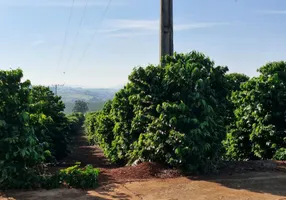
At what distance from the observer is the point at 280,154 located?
9.96 m

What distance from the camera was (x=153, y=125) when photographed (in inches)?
332

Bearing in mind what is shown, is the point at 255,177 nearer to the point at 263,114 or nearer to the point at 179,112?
the point at 179,112

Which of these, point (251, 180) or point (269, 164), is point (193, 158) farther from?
point (269, 164)

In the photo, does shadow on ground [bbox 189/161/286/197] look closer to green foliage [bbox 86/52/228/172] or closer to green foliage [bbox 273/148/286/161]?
green foliage [bbox 86/52/228/172]

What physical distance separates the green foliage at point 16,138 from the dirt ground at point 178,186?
0.37 meters

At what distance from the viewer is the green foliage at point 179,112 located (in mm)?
7891

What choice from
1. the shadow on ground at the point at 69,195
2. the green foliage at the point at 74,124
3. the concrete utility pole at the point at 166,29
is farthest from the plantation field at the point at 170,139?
the green foliage at the point at 74,124

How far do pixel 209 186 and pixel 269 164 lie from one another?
2578mm

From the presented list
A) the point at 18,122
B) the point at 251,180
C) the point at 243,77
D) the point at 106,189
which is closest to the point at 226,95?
the point at 251,180

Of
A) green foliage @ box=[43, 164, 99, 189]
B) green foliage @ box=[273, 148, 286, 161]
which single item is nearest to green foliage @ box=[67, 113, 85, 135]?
green foliage @ box=[273, 148, 286, 161]

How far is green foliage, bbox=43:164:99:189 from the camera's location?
270 inches

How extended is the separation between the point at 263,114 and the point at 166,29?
3975 millimetres

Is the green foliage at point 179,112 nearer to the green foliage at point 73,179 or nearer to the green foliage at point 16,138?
the green foliage at point 73,179

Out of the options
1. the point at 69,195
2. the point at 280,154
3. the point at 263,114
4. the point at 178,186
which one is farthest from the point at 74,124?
the point at 69,195
